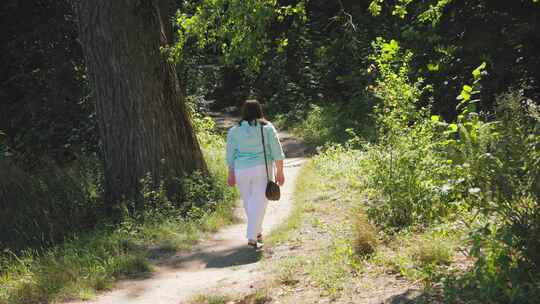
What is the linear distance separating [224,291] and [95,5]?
5.39 meters

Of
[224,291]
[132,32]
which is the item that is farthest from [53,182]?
[224,291]

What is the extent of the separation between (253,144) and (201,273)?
1721mm

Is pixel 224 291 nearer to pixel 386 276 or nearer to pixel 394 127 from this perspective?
pixel 386 276

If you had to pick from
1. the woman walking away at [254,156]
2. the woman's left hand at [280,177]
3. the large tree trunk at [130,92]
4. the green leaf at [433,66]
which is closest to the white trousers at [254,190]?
the woman walking away at [254,156]

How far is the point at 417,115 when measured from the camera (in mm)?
8570

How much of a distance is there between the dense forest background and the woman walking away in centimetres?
70

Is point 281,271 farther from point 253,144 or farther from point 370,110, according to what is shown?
point 370,110

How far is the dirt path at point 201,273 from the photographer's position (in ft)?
23.2

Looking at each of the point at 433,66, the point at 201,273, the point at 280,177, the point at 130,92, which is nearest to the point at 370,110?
the point at 433,66

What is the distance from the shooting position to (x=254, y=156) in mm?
8297

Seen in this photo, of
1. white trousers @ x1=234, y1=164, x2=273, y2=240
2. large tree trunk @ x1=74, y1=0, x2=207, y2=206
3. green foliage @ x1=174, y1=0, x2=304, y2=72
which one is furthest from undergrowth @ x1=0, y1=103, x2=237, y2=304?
green foliage @ x1=174, y1=0, x2=304, y2=72

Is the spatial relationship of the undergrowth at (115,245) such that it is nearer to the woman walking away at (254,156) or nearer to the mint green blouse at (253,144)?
the woman walking away at (254,156)

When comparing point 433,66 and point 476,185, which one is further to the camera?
point 433,66

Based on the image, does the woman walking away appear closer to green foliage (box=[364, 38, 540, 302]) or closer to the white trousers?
the white trousers
